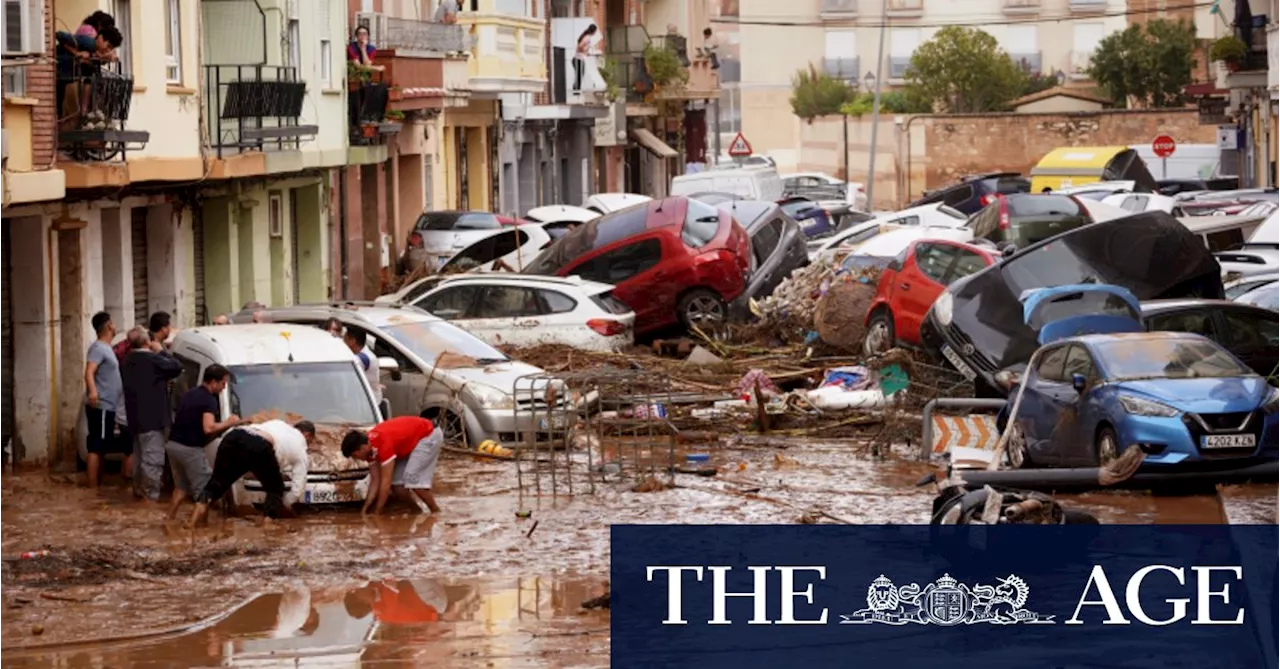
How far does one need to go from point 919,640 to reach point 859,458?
976 cm

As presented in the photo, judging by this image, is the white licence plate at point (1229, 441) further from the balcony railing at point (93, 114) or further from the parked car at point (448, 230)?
the parked car at point (448, 230)

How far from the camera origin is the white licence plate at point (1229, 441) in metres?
19.1

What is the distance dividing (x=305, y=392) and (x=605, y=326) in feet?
27.8

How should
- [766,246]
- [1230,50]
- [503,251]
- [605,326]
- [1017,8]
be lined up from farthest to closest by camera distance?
[1017,8] → [1230,50] → [503,251] → [766,246] → [605,326]

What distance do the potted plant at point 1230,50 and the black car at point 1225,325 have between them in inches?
1269

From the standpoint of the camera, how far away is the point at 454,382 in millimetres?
23469

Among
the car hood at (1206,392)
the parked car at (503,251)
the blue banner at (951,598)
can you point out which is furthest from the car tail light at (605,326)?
the blue banner at (951,598)

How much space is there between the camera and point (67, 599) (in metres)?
15.9

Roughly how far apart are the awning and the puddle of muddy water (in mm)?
54594

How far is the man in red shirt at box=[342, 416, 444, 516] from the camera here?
63.6 feet

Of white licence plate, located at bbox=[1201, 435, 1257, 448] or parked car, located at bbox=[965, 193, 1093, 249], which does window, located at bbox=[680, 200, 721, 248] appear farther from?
white licence plate, located at bbox=[1201, 435, 1257, 448]

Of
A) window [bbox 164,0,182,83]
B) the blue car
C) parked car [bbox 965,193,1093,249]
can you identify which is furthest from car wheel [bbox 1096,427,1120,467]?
parked car [bbox 965,193,1093,249]

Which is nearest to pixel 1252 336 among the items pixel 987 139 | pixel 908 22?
pixel 987 139

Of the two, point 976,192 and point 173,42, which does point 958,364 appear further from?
point 976,192
